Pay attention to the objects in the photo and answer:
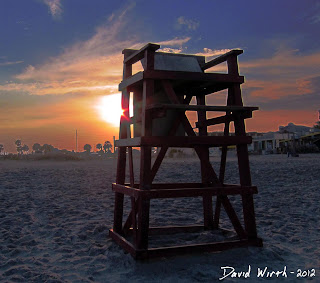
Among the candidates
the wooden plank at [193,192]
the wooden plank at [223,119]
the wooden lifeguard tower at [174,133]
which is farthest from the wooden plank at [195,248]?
the wooden plank at [223,119]

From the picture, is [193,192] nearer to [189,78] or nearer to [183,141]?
[183,141]

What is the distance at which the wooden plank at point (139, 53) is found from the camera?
425 centimetres

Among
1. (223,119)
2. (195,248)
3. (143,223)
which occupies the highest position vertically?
(223,119)

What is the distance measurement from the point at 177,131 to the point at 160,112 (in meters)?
0.83

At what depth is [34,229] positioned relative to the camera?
5.97 meters

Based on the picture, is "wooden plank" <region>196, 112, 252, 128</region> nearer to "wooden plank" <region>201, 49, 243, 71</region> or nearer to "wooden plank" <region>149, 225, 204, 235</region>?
"wooden plank" <region>201, 49, 243, 71</region>

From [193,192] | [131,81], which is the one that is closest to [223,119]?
[193,192]

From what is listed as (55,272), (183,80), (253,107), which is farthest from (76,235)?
(253,107)

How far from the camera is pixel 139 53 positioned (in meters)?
4.61

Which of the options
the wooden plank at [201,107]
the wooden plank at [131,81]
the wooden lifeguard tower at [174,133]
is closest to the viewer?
the wooden plank at [201,107]

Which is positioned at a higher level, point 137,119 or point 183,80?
point 183,80

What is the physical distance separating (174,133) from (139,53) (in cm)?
120

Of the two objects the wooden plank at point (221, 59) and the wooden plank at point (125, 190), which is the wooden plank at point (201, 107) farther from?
the wooden plank at point (125, 190)

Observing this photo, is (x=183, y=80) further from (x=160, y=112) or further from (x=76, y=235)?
(x=76, y=235)
